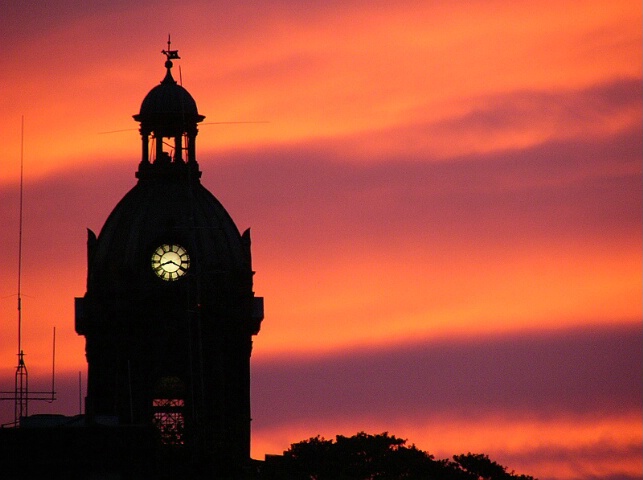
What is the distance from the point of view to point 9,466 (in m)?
200

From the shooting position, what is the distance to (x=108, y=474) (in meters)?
200

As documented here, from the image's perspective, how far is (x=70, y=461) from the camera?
199625 mm

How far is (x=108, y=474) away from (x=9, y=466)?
4253 millimetres

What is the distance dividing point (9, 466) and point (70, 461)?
264cm

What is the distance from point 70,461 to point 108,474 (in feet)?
5.63
